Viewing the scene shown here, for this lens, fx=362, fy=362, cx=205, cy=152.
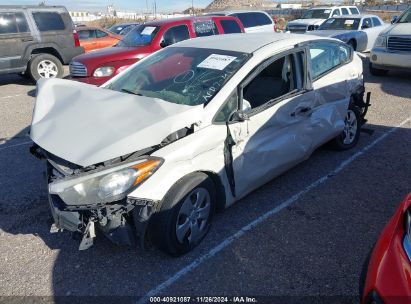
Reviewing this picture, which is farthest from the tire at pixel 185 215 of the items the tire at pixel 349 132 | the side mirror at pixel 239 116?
the tire at pixel 349 132

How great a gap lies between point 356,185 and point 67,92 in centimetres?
326

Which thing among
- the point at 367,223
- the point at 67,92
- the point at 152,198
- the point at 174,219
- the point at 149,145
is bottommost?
the point at 367,223

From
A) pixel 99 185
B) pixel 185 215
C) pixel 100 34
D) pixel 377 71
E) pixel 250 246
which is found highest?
pixel 100 34

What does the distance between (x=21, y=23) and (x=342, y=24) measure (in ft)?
34.5

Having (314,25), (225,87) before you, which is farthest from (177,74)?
(314,25)

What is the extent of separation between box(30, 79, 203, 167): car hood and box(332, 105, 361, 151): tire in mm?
2657

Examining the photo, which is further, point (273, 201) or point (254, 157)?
point (273, 201)

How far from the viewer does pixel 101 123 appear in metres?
2.81

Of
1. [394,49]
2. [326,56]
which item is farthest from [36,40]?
[394,49]

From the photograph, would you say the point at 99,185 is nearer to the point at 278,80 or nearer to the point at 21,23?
the point at 278,80

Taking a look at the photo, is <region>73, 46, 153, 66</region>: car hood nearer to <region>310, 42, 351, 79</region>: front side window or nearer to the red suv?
the red suv

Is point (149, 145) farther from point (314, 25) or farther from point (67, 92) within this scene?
point (314, 25)

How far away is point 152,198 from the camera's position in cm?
258

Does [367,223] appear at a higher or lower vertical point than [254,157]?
lower
